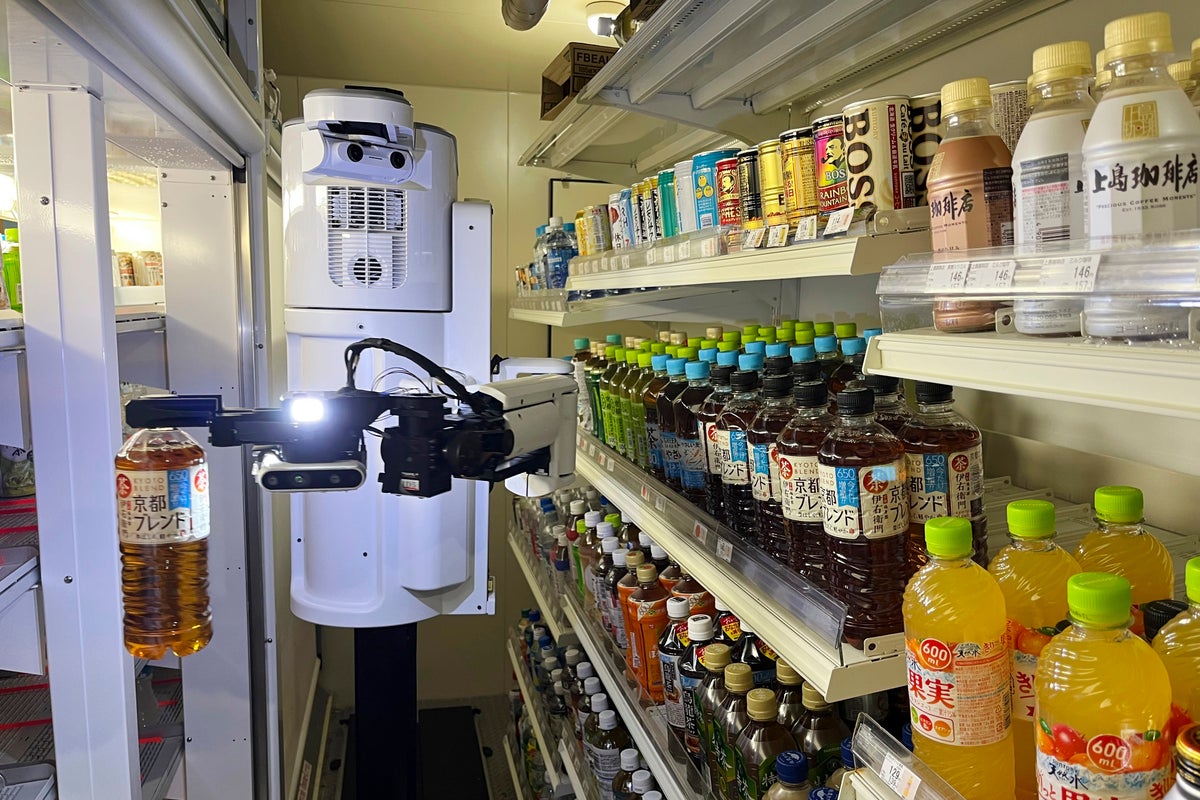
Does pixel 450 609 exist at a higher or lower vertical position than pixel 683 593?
lower

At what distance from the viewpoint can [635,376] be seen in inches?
91.4

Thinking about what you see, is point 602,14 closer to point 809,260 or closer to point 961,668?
point 809,260

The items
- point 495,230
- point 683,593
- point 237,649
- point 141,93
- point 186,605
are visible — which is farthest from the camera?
point 495,230

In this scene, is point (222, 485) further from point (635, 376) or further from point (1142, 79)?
point (1142, 79)

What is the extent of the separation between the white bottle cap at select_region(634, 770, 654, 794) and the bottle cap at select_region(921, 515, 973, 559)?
1295 millimetres

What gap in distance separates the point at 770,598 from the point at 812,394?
33 centimetres

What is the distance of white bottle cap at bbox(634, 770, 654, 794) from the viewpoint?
197 cm

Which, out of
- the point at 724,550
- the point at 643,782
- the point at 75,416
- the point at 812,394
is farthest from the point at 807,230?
the point at 643,782

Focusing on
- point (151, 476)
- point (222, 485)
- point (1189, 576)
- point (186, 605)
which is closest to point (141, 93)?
point (151, 476)

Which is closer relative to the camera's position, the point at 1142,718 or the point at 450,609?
the point at 1142,718

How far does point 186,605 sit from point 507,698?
115 inches

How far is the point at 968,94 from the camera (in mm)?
915

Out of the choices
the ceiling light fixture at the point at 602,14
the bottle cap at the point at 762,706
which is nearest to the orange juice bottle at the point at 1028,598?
the bottle cap at the point at 762,706

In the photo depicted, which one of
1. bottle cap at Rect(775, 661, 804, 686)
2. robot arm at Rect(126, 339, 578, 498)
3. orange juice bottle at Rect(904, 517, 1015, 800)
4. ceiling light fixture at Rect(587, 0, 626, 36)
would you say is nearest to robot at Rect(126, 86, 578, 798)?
robot arm at Rect(126, 339, 578, 498)
